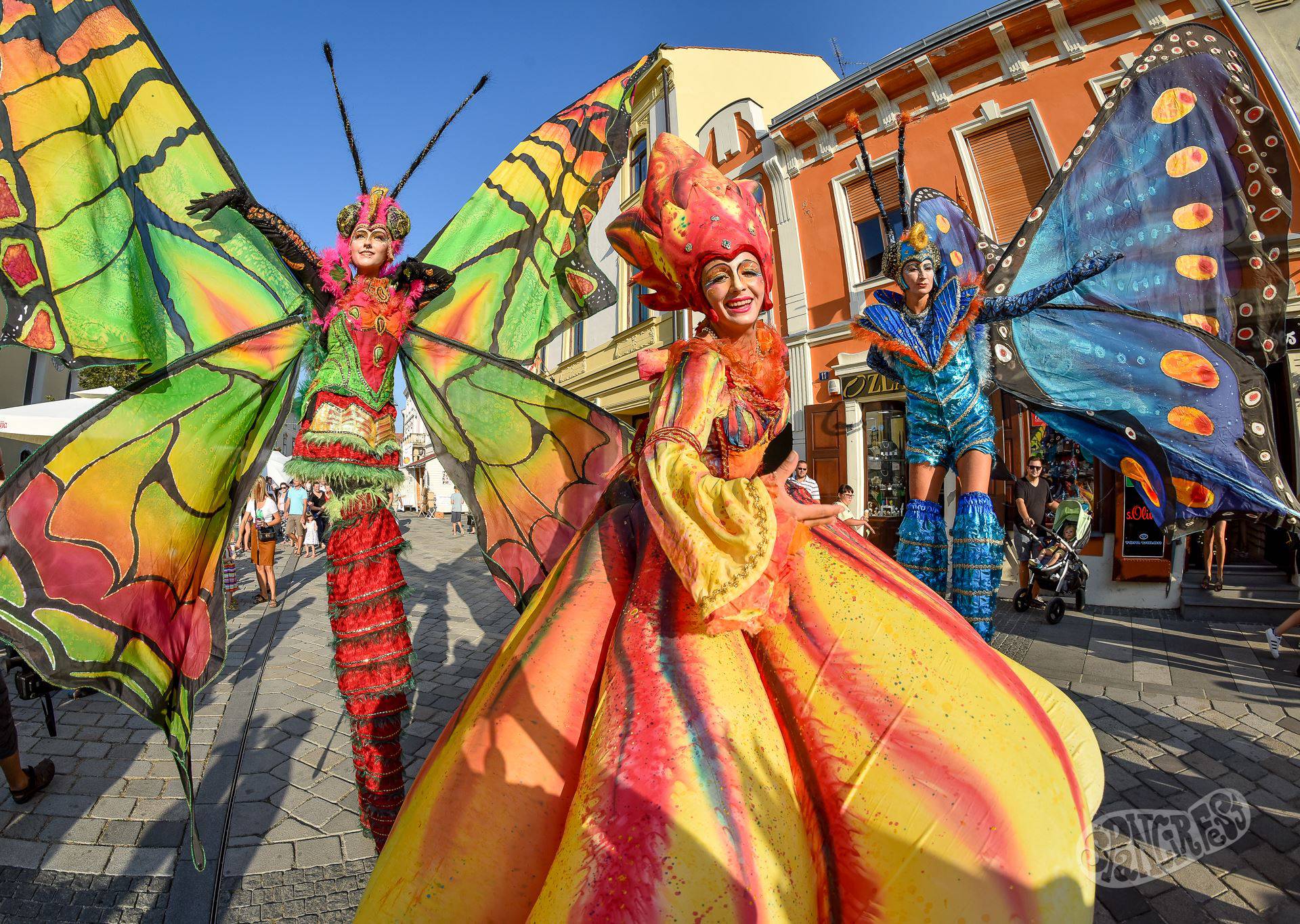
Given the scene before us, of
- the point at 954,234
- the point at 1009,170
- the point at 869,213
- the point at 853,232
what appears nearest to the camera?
the point at 954,234

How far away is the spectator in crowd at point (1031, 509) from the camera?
6953 millimetres

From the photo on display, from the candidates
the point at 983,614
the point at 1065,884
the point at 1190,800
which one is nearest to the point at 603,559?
the point at 1065,884

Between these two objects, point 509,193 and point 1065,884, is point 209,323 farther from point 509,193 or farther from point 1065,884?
point 1065,884

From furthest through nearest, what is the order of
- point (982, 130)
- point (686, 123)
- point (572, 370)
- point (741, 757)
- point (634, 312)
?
point (572, 370) < point (634, 312) < point (686, 123) < point (982, 130) < point (741, 757)

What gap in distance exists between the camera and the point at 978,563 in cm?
278

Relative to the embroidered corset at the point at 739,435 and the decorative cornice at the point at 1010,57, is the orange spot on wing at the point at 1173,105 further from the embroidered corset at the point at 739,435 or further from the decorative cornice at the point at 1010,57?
the decorative cornice at the point at 1010,57

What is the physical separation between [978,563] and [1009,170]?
30.3 ft

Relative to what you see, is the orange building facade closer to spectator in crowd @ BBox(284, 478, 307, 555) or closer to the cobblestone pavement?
the cobblestone pavement

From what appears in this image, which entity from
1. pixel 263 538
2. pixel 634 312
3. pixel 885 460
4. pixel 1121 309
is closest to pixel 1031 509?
pixel 885 460

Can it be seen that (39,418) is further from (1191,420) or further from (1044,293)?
(1191,420)

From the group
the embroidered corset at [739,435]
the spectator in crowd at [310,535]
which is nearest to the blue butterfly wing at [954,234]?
the embroidered corset at [739,435]

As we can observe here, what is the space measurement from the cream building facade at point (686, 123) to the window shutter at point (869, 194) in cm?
258

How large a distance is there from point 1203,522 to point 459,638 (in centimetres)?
550

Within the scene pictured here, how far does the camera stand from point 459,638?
19.0 feet
